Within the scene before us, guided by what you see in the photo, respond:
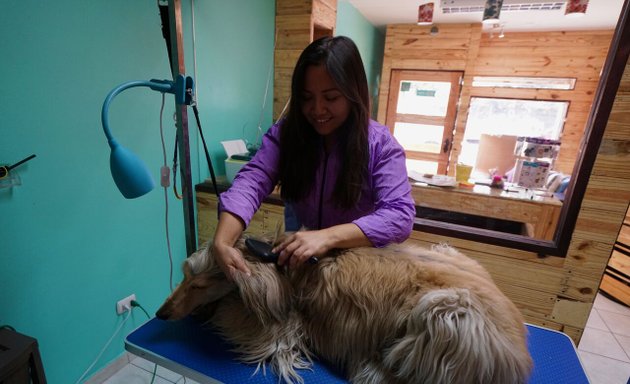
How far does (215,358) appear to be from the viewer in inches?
34.8

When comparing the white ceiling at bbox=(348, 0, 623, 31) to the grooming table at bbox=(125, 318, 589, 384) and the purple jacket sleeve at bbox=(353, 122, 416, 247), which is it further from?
the grooming table at bbox=(125, 318, 589, 384)

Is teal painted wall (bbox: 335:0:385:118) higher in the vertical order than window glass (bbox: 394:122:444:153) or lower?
higher

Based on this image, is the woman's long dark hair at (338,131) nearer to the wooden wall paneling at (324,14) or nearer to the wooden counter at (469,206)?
the wooden counter at (469,206)

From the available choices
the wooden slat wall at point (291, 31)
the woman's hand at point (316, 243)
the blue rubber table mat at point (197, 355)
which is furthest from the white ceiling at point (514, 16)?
the blue rubber table mat at point (197, 355)

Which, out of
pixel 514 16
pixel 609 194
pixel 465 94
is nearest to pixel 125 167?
pixel 609 194

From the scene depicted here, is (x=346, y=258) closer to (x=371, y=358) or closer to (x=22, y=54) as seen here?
(x=371, y=358)

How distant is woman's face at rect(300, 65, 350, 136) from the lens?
3.09ft

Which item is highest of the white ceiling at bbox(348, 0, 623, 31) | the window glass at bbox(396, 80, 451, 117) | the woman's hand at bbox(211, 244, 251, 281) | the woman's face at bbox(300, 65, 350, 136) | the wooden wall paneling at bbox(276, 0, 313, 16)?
the white ceiling at bbox(348, 0, 623, 31)

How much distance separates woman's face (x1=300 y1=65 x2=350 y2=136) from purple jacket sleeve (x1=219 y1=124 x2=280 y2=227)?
0.53 feet

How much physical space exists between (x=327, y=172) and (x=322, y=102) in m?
0.23

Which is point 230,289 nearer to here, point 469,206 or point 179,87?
point 179,87

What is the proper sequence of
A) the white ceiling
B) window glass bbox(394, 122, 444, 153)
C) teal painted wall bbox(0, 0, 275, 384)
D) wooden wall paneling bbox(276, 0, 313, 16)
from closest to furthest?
teal painted wall bbox(0, 0, 275, 384)
wooden wall paneling bbox(276, 0, 313, 16)
the white ceiling
window glass bbox(394, 122, 444, 153)

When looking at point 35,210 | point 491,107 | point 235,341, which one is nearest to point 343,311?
point 235,341

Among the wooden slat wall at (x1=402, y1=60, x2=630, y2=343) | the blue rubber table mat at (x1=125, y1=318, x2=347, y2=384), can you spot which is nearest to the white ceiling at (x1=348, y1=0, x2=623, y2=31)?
the wooden slat wall at (x1=402, y1=60, x2=630, y2=343)
